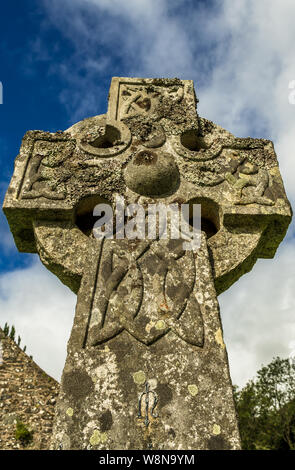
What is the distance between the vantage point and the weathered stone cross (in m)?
2.22

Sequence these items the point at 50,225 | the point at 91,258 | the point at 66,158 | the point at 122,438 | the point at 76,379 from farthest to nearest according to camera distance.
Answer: the point at 66,158
the point at 50,225
the point at 91,258
the point at 76,379
the point at 122,438

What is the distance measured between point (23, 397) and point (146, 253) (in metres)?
1.42

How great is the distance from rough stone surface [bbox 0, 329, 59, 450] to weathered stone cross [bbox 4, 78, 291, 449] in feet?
2.38

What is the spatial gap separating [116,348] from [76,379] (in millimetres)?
300

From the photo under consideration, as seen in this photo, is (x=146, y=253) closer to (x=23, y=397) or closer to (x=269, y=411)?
(x=23, y=397)

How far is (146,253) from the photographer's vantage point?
291 cm

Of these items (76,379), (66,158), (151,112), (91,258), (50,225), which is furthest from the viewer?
(151,112)

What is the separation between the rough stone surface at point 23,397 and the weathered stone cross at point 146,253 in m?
0.72

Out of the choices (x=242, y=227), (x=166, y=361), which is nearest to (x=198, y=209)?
(x=242, y=227)

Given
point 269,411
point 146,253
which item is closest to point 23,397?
point 146,253

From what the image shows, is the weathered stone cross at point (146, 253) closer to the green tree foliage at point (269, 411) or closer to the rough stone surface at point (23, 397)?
the rough stone surface at point (23, 397)

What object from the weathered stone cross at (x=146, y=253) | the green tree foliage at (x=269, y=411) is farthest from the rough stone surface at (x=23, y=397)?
the green tree foliage at (x=269, y=411)

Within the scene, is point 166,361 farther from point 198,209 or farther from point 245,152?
point 245,152

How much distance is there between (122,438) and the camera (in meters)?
2.13
